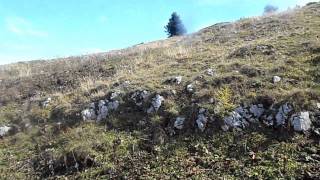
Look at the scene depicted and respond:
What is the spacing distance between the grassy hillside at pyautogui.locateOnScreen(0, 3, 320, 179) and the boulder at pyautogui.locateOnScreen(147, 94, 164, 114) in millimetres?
159

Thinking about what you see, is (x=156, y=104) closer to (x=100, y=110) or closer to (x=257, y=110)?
(x=100, y=110)

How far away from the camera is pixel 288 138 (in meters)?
15.3

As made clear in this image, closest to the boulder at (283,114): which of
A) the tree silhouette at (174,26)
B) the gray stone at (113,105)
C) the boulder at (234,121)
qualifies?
the boulder at (234,121)

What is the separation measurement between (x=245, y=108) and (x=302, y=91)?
6.16ft

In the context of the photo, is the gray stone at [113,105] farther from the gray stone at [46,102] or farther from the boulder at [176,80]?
the gray stone at [46,102]

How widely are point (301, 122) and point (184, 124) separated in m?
3.89

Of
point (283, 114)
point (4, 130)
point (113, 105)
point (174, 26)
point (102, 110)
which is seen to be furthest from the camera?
point (174, 26)

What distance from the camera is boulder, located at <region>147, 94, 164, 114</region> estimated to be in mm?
18828

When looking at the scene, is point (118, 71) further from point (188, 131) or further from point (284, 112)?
point (284, 112)

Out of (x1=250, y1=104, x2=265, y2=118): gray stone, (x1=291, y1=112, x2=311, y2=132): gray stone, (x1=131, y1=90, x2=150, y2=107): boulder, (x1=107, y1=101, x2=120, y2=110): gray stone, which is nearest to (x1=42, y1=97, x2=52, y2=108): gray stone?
(x1=107, y1=101, x2=120, y2=110): gray stone

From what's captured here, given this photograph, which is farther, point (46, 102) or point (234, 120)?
point (46, 102)

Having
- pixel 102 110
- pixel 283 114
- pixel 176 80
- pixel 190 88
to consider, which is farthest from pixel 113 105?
pixel 283 114

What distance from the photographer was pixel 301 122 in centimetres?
1555

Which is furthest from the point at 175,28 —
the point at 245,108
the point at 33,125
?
the point at 245,108
